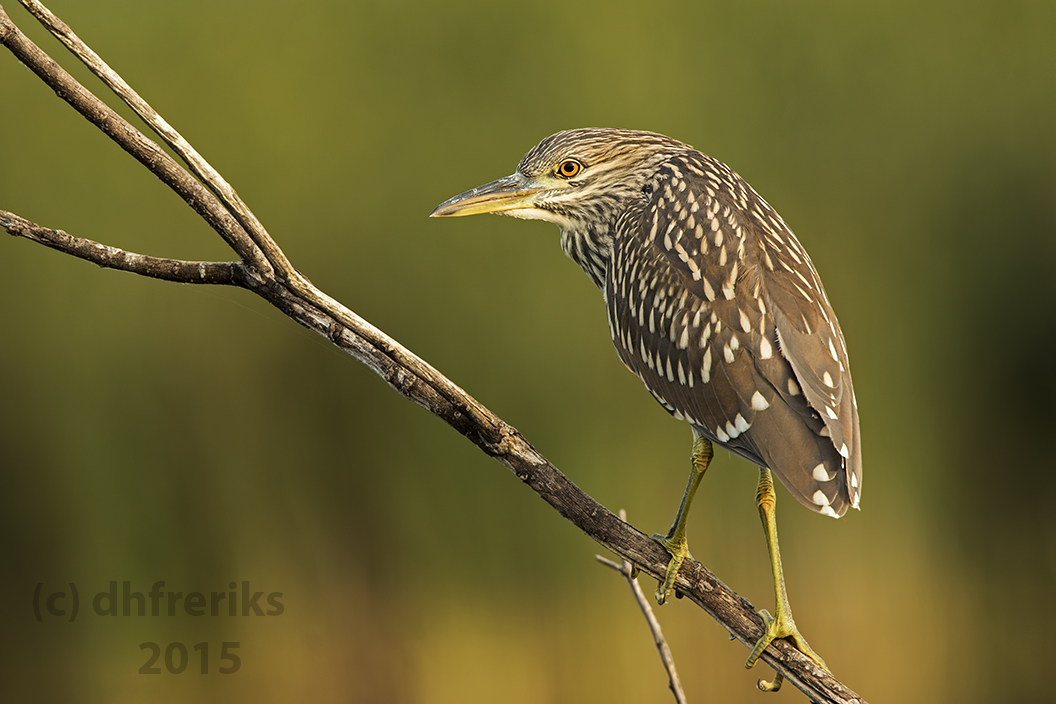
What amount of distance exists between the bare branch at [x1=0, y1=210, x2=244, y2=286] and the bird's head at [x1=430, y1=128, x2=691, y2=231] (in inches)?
27.1

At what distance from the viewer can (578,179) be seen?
5.72 ft

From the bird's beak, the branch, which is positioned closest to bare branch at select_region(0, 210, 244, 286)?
the branch

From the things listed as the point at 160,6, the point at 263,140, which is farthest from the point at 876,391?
the point at 160,6

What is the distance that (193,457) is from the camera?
8.80ft

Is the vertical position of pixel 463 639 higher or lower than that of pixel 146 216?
lower

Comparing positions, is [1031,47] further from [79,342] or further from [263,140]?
[79,342]

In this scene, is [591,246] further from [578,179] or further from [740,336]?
[740,336]

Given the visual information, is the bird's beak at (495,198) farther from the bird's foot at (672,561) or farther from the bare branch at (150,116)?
the bird's foot at (672,561)

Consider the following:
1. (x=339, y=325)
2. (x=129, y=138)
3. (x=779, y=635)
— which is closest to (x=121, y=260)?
(x=129, y=138)

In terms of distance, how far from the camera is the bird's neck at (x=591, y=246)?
175cm

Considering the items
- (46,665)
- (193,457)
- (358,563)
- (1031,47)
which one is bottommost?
(46,665)

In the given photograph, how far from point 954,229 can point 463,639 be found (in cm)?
221

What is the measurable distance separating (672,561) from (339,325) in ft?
2.12

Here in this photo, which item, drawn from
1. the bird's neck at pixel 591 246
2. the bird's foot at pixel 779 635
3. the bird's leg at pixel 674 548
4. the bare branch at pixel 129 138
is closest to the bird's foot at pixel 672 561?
the bird's leg at pixel 674 548
